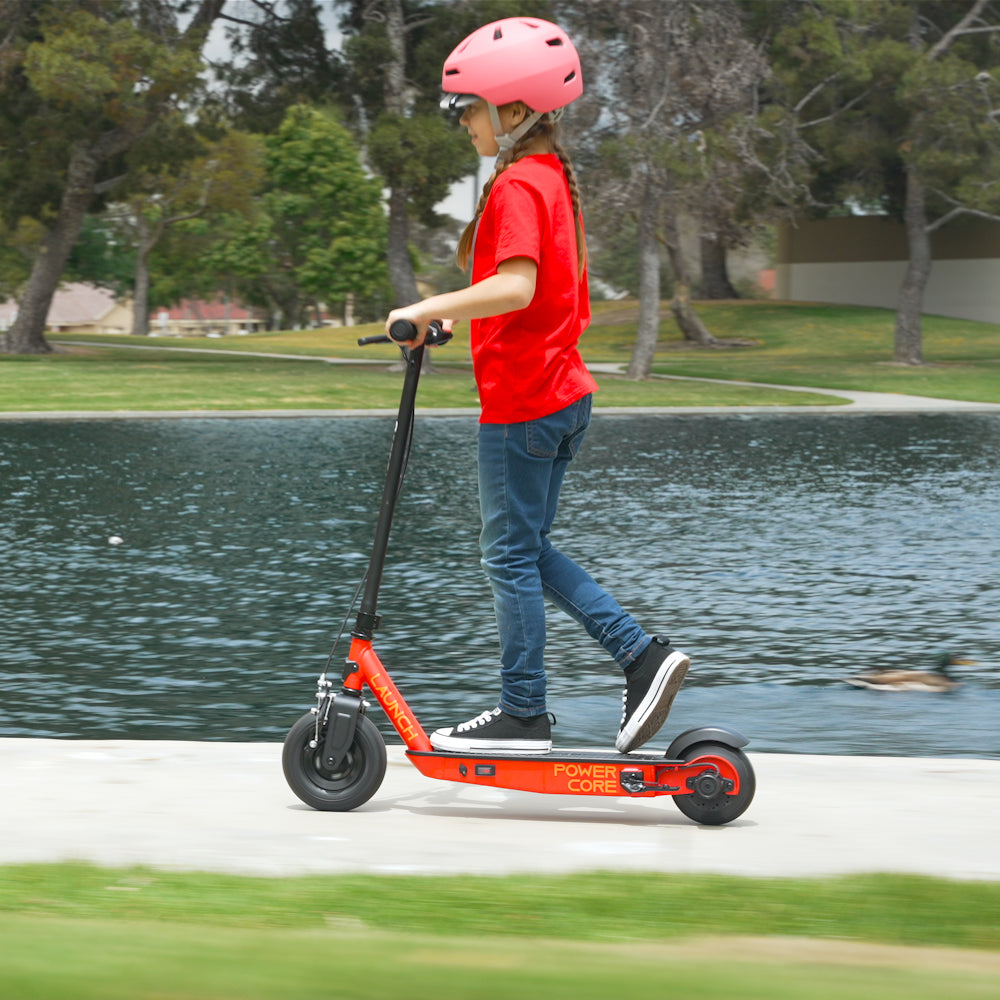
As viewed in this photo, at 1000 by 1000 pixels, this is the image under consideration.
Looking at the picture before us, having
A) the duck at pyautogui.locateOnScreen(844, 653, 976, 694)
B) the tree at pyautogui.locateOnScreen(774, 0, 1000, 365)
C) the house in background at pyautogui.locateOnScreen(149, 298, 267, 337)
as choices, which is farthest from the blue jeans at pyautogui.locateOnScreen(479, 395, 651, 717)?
the house in background at pyautogui.locateOnScreen(149, 298, 267, 337)

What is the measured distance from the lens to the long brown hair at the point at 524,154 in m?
4.23

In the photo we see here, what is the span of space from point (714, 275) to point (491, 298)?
2458 inches

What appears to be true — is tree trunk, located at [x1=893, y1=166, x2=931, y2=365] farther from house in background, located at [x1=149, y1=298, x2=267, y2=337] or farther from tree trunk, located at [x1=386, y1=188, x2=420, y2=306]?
house in background, located at [x1=149, y1=298, x2=267, y2=337]

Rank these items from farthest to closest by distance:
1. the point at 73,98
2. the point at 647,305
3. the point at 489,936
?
the point at 647,305, the point at 73,98, the point at 489,936

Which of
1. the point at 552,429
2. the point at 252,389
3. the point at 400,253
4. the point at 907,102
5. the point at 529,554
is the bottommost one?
the point at 252,389

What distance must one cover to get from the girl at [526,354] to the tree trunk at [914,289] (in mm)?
39776

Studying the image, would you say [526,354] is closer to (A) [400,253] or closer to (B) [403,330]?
(B) [403,330]

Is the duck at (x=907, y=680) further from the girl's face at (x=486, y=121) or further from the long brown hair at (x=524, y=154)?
the girl's face at (x=486, y=121)

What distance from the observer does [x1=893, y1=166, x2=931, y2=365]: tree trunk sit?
42.7 m

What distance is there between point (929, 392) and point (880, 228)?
99.9 ft

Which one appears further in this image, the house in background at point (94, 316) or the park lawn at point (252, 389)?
the house in background at point (94, 316)

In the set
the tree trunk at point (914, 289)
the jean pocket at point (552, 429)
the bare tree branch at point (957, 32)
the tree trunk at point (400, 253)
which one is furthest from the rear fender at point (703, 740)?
the tree trunk at point (914, 289)

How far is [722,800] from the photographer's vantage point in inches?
162

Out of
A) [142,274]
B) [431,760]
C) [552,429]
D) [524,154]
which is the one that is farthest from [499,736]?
[142,274]
